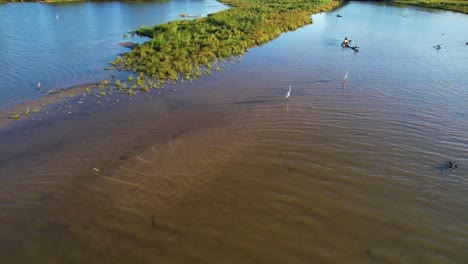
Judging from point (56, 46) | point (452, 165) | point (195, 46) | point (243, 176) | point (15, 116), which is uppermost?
point (195, 46)

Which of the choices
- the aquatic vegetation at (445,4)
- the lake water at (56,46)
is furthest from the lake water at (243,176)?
the aquatic vegetation at (445,4)

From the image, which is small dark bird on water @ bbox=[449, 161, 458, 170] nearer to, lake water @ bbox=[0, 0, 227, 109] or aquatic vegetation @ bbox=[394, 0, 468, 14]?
lake water @ bbox=[0, 0, 227, 109]

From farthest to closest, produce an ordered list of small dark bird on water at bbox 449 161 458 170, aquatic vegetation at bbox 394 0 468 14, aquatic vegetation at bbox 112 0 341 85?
aquatic vegetation at bbox 394 0 468 14 → aquatic vegetation at bbox 112 0 341 85 → small dark bird on water at bbox 449 161 458 170

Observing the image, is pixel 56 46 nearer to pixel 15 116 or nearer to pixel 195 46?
pixel 195 46

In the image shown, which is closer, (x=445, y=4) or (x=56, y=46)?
(x=56, y=46)

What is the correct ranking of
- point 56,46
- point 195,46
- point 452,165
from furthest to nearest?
point 56,46
point 195,46
point 452,165

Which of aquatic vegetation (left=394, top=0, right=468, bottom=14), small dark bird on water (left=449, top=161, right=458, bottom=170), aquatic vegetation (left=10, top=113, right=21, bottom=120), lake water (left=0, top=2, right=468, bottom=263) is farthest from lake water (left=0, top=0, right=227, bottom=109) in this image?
aquatic vegetation (left=394, top=0, right=468, bottom=14)

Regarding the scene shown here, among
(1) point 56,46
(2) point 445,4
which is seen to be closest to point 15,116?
(1) point 56,46
